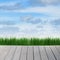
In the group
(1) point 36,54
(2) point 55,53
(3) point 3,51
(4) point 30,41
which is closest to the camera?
(1) point 36,54

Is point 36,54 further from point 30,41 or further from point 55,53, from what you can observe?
point 30,41

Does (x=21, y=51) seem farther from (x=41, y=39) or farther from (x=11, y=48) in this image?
(x=41, y=39)

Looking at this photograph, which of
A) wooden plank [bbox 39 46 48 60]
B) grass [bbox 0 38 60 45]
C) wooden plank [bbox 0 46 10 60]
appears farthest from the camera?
grass [bbox 0 38 60 45]

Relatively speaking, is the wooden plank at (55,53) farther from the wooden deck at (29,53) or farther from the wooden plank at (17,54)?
the wooden plank at (17,54)

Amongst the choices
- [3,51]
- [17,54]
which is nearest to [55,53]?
[17,54]

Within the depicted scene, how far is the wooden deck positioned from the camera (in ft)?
15.3

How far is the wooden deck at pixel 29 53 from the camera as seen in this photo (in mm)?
4664

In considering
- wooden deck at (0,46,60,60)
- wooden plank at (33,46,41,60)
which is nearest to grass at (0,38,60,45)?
wooden deck at (0,46,60,60)

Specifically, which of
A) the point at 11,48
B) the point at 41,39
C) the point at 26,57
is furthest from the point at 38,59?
the point at 41,39

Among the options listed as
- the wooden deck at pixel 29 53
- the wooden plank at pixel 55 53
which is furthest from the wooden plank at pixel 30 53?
the wooden plank at pixel 55 53

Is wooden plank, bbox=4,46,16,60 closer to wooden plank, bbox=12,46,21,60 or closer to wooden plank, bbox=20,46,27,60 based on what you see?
wooden plank, bbox=12,46,21,60

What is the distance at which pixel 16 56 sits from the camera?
472 cm

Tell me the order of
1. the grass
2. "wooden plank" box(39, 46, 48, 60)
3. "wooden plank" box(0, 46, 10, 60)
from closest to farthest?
"wooden plank" box(39, 46, 48, 60)
"wooden plank" box(0, 46, 10, 60)
the grass

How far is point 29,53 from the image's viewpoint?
4898 millimetres
